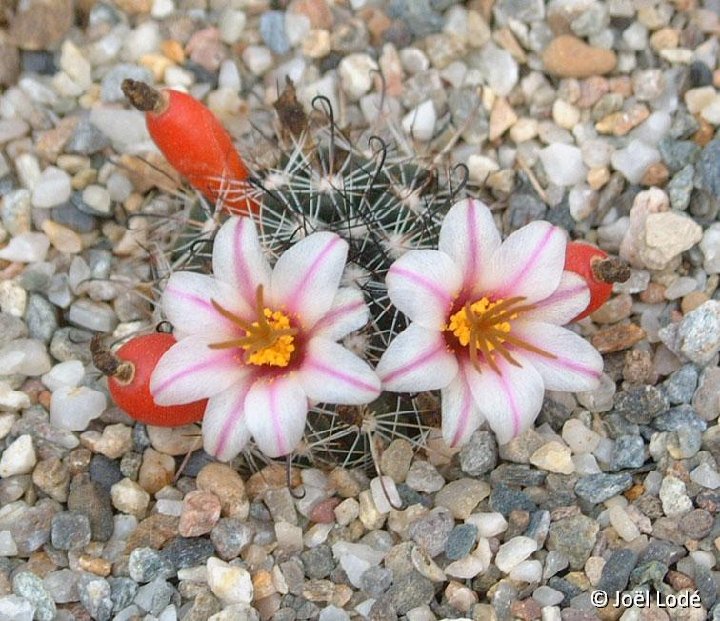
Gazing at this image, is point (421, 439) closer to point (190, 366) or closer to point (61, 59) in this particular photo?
point (190, 366)

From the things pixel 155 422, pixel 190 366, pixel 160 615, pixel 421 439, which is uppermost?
pixel 190 366

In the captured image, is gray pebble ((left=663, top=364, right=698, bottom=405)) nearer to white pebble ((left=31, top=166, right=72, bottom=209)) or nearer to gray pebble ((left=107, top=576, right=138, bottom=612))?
gray pebble ((left=107, top=576, right=138, bottom=612))

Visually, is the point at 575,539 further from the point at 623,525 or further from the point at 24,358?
the point at 24,358

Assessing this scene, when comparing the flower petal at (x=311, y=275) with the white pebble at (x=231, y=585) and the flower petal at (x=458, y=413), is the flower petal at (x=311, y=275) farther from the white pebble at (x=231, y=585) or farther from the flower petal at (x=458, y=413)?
the white pebble at (x=231, y=585)

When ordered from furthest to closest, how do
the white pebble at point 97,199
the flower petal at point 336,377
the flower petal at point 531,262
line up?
1. the white pebble at point 97,199
2. the flower petal at point 531,262
3. the flower petal at point 336,377

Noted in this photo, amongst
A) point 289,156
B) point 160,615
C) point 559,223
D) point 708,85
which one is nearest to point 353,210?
point 289,156

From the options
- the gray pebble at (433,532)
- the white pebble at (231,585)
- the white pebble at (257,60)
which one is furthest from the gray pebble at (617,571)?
the white pebble at (257,60)

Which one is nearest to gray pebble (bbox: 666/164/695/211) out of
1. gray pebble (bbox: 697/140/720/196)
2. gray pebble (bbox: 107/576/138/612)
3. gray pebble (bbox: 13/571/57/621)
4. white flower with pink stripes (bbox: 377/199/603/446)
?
gray pebble (bbox: 697/140/720/196)
